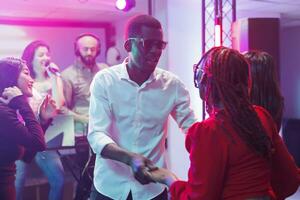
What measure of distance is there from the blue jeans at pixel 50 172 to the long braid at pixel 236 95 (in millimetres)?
2878

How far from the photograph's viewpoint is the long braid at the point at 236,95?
1.24m

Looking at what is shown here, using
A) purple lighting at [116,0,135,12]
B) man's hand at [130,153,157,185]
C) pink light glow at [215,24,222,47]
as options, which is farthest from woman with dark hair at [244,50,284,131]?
purple lighting at [116,0,135,12]

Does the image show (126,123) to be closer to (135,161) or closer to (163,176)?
(135,161)

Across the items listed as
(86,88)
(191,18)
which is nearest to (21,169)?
(86,88)

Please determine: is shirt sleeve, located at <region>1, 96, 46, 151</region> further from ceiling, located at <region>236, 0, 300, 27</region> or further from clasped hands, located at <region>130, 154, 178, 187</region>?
ceiling, located at <region>236, 0, 300, 27</region>

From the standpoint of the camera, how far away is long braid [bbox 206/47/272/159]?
1.24 meters

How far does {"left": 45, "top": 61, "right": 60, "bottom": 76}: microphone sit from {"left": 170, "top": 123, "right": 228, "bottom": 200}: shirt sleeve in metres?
2.83

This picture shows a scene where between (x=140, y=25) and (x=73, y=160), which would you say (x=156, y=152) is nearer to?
(x=140, y=25)

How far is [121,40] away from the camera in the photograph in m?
4.16

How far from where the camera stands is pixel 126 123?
70.9 inches

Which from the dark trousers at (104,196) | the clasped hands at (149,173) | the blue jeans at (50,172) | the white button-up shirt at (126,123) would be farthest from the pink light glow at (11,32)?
the clasped hands at (149,173)

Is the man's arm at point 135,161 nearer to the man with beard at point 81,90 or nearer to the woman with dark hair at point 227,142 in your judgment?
the woman with dark hair at point 227,142

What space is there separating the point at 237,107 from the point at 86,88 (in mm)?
2898

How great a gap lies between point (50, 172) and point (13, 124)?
1904mm
